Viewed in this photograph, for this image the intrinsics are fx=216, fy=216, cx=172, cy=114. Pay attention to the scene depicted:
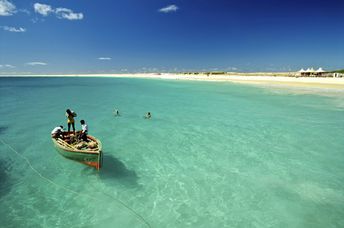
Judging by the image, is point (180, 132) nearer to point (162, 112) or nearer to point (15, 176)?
point (162, 112)

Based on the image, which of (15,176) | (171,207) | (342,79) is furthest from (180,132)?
(342,79)

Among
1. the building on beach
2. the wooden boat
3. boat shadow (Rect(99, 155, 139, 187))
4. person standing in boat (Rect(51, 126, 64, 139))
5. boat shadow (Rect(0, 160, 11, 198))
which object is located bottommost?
boat shadow (Rect(0, 160, 11, 198))

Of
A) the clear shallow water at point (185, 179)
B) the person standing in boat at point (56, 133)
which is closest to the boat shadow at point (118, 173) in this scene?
the clear shallow water at point (185, 179)

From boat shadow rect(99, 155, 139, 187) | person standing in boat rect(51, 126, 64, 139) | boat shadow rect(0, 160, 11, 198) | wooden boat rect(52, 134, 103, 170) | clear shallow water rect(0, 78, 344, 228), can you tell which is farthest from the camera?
person standing in boat rect(51, 126, 64, 139)

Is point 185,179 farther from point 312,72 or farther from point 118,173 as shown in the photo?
point 312,72

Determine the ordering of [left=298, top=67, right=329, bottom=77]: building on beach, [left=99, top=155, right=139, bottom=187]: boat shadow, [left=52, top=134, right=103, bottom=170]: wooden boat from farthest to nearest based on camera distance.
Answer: [left=298, top=67, right=329, bottom=77]: building on beach, [left=52, top=134, right=103, bottom=170]: wooden boat, [left=99, top=155, right=139, bottom=187]: boat shadow

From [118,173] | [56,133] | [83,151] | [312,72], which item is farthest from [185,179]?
[312,72]

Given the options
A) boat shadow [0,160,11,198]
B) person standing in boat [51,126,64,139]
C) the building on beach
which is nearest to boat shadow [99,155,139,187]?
person standing in boat [51,126,64,139]

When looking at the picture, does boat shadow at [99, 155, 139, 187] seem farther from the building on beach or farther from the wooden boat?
the building on beach
